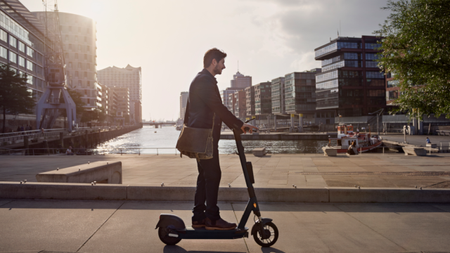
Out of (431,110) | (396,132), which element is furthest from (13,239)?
(396,132)

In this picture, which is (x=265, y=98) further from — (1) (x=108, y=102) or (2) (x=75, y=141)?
(2) (x=75, y=141)

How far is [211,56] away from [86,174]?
491cm

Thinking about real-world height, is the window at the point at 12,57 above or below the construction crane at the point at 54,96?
above

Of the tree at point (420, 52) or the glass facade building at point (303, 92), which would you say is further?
the glass facade building at point (303, 92)

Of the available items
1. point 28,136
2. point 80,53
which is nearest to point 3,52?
point 28,136

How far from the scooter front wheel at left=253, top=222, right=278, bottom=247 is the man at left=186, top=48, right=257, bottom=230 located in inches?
12.6

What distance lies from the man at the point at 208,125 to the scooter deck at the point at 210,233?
52 millimetres

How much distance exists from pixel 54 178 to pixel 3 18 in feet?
207

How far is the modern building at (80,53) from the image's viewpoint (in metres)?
107

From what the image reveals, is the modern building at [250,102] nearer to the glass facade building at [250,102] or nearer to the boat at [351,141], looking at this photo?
the glass facade building at [250,102]

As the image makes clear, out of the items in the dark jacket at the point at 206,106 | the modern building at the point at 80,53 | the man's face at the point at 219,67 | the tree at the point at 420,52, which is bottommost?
the dark jacket at the point at 206,106

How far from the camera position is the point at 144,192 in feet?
19.0

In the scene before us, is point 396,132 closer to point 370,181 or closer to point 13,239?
point 370,181

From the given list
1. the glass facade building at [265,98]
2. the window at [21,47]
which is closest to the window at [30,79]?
the window at [21,47]
